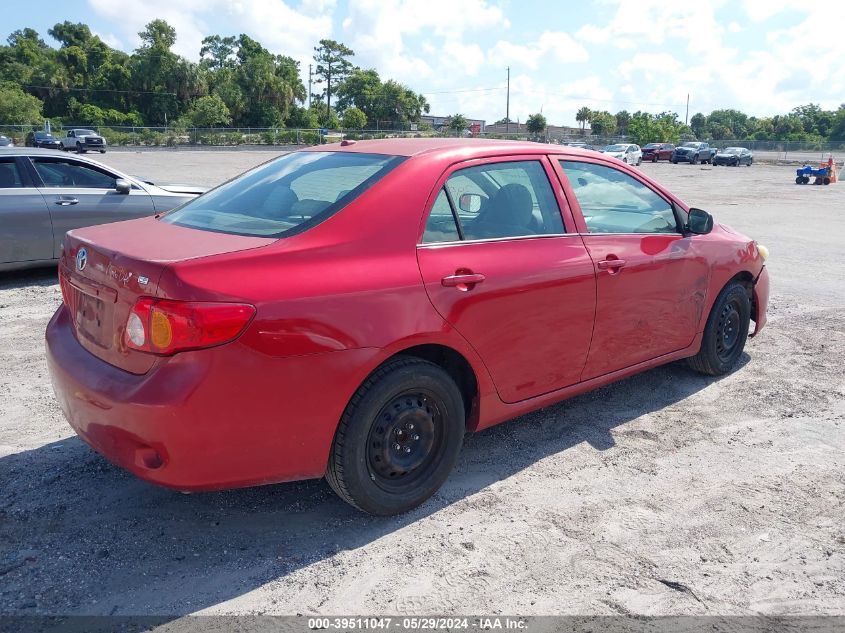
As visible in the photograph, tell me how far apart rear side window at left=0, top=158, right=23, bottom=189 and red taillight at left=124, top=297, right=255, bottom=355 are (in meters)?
6.06

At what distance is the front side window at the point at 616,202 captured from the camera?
4297 mm

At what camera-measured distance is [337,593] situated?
290cm

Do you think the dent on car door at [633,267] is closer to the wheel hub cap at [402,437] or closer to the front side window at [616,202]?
the front side window at [616,202]

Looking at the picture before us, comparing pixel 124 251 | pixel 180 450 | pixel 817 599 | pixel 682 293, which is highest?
pixel 124 251

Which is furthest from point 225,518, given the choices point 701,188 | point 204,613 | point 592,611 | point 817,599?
point 701,188

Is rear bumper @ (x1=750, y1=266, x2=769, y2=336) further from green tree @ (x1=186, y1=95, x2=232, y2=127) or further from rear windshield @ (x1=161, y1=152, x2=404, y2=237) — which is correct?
green tree @ (x1=186, y1=95, x2=232, y2=127)

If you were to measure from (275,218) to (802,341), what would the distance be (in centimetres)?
500

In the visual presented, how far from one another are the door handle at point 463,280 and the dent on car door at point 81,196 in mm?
5915

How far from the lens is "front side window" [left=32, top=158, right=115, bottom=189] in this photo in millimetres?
8133

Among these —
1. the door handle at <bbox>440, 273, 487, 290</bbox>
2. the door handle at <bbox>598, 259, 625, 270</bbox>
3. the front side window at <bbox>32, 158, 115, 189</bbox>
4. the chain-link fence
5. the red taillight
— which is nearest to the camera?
the red taillight

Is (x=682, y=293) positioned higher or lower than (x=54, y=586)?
higher

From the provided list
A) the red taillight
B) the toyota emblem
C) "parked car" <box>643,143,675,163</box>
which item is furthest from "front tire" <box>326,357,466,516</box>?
"parked car" <box>643,143,675,163</box>

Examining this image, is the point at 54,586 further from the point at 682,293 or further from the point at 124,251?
the point at 682,293

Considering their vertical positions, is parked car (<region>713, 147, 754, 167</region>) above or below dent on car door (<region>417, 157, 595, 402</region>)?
above
